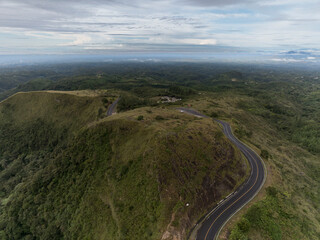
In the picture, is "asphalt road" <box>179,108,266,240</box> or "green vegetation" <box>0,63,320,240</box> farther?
"green vegetation" <box>0,63,320,240</box>

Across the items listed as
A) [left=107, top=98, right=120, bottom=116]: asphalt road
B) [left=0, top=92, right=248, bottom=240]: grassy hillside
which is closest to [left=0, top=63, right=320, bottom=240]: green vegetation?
[left=0, top=92, right=248, bottom=240]: grassy hillside

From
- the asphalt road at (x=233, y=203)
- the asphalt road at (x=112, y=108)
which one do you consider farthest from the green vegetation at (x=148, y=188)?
the asphalt road at (x=112, y=108)

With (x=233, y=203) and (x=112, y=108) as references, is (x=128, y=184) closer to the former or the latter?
(x=233, y=203)

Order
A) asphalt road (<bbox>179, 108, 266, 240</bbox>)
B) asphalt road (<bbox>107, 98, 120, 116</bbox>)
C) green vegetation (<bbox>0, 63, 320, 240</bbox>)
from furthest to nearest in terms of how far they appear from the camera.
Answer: asphalt road (<bbox>107, 98, 120, 116</bbox>), green vegetation (<bbox>0, 63, 320, 240</bbox>), asphalt road (<bbox>179, 108, 266, 240</bbox>)

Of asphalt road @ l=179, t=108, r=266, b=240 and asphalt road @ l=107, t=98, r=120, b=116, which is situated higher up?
asphalt road @ l=107, t=98, r=120, b=116

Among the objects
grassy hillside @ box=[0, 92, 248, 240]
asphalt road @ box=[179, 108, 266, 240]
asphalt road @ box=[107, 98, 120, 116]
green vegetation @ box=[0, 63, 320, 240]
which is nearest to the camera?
asphalt road @ box=[179, 108, 266, 240]

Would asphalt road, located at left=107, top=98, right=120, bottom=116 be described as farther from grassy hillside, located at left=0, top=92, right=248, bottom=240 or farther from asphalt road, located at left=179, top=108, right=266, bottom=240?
asphalt road, located at left=179, top=108, right=266, bottom=240

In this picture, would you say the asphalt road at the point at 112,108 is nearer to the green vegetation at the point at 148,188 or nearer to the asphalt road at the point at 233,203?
the green vegetation at the point at 148,188

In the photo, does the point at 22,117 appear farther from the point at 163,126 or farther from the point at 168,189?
the point at 168,189

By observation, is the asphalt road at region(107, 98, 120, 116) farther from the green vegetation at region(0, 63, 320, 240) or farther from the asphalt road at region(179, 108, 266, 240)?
the asphalt road at region(179, 108, 266, 240)
